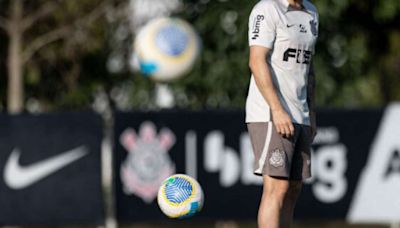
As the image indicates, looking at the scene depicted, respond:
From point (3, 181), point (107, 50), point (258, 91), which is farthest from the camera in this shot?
point (107, 50)

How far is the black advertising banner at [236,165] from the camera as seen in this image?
12.6 m

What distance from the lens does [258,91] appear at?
7348 mm

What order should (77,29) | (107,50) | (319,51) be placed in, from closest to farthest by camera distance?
(319,51) < (77,29) < (107,50)

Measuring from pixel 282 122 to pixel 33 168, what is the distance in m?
5.80

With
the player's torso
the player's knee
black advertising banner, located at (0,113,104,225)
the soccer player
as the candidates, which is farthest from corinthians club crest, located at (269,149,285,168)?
black advertising banner, located at (0,113,104,225)

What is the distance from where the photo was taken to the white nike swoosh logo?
40.7 ft

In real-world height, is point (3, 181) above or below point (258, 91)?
below

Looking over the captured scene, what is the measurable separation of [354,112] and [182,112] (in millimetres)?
1875

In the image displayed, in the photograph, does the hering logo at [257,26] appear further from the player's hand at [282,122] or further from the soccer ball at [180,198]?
the soccer ball at [180,198]

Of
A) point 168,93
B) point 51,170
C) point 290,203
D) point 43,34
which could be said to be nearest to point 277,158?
point 290,203

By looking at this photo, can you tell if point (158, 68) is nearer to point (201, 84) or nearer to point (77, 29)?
point (201, 84)

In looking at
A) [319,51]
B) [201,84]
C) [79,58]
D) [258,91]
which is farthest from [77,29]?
[258,91]

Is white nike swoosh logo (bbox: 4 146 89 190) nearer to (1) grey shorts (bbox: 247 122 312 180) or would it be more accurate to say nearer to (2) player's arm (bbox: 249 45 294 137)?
(1) grey shorts (bbox: 247 122 312 180)

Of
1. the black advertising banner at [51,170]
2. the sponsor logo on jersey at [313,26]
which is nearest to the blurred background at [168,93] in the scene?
the black advertising banner at [51,170]
